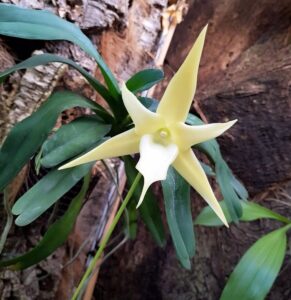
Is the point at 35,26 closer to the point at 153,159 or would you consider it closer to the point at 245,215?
the point at 153,159

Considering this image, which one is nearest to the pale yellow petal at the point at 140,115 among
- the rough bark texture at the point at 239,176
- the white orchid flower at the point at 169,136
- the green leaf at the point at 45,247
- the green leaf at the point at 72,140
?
the white orchid flower at the point at 169,136

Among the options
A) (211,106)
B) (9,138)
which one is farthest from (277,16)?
(9,138)

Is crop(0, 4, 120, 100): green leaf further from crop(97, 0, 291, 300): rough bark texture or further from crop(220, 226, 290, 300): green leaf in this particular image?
crop(97, 0, 291, 300): rough bark texture

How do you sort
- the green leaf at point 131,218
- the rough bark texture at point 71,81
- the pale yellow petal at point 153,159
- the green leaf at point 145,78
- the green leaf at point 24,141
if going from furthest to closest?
1. the green leaf at point 131,218
2. the rough bark texture at point 71,81
3. the green leaf at point 145,78
4. the green leaf at point 24,141
5. the pale yellow petal at point 153,159

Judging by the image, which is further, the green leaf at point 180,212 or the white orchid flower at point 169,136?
the green leaf at point 180,212

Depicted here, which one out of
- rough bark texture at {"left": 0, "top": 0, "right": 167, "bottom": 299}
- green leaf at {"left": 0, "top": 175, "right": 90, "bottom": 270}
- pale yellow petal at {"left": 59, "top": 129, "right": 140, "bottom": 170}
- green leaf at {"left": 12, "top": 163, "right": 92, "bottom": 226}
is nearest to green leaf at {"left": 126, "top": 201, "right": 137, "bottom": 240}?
rough bark texture at {"left": 0, "top": 0, "right": 167, "bottom": 299}

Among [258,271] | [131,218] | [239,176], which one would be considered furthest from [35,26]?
[239,176]

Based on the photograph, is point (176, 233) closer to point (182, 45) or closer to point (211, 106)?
point (211, 106)

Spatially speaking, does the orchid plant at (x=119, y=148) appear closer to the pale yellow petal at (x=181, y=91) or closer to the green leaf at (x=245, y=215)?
the pale yellow petal at (x=181, y=91)
